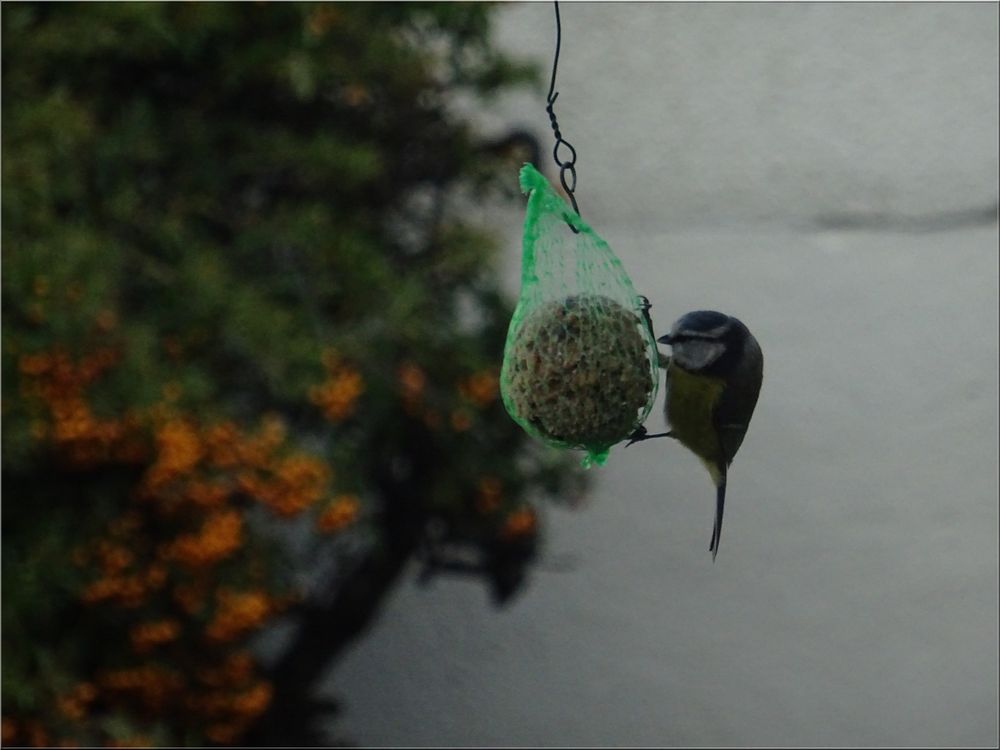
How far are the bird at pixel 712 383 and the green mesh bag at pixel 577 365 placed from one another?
0.04 meters

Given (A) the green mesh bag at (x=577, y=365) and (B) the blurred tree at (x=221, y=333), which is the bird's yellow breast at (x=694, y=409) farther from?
(B) the blurred tree at (x=221, y=333)

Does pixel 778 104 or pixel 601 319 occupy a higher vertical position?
pixel 778 104

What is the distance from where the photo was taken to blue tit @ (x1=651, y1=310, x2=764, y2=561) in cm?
148

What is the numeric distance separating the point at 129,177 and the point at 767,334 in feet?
4.80

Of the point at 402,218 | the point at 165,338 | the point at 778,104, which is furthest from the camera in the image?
the point at 778,104

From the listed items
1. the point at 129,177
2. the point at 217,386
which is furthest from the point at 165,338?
the point at 129,177

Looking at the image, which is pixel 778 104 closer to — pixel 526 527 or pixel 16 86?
pixel 526 527

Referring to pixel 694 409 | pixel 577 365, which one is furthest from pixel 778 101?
pixel 577 365

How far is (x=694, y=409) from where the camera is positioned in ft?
5.17

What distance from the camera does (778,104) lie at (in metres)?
3.05

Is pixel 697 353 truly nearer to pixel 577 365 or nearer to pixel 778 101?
pixel 577 365

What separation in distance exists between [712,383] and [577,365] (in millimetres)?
163

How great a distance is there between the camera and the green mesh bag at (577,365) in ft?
4.87

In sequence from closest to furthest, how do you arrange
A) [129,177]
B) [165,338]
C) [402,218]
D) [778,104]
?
1. [165,338]
2. [129,177]
3. [402,218]
4. [778,104]
